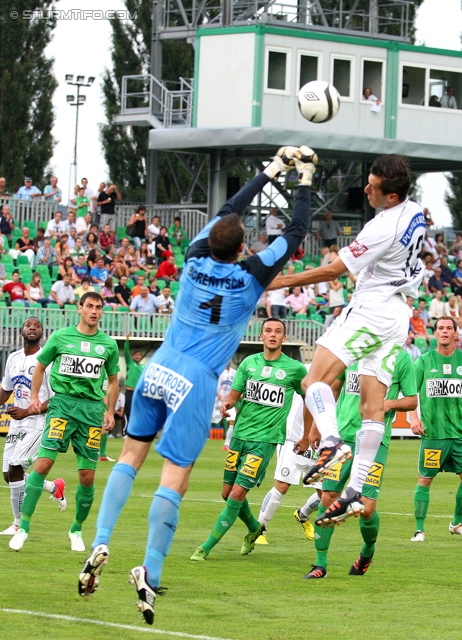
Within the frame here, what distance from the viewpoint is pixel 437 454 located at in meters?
12.7

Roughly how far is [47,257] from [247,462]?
Result: 18.3 meters

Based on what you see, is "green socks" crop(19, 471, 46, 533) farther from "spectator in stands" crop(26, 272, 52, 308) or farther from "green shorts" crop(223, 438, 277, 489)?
"spectator in stands" crop(26, 272, 52, 308)

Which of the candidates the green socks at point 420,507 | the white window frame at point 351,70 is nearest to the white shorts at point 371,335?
the green socks at point 420,507

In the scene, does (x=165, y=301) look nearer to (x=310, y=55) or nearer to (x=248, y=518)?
(x=310, y=55)

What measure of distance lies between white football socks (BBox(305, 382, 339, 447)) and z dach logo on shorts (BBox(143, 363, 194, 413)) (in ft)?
3.60

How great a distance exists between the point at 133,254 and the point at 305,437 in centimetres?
2213

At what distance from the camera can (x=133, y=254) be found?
30.7 meters

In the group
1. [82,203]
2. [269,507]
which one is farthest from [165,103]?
[269,507]

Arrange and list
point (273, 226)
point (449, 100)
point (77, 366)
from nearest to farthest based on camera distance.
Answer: point (77, 366), point (273, 226), point (449, 100)

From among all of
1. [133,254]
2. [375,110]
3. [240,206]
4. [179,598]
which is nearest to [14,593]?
[179,598]

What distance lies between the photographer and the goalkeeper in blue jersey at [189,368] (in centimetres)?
714

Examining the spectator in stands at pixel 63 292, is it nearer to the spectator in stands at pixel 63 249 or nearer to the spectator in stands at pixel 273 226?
the spectator in stands at pixel 63 249

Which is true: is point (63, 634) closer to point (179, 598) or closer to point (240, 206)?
point (179, 598)

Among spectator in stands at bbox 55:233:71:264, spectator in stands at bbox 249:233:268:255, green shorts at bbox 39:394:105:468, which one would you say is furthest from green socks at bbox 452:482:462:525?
spectator in stands at bbox 249:233:268:255
